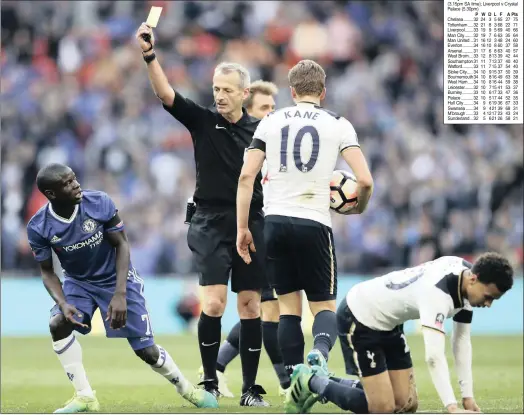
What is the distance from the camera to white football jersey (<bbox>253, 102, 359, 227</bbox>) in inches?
302

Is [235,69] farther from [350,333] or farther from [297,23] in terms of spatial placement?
[297,23]

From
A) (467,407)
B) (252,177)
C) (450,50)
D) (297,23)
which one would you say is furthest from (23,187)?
(467,407)

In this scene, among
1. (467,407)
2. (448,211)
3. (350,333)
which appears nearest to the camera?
(467,407)

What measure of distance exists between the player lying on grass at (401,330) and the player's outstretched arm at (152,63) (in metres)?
2.04

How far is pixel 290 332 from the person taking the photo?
7879mm

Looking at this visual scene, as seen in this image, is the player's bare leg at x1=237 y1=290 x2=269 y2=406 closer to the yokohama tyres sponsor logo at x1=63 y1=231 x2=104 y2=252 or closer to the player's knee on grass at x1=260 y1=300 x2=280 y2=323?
the player's knee on grass at x1=260 y1=300 x2=280 y2=323

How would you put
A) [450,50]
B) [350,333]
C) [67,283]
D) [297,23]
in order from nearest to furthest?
[350,333], [67,283], [450,50], [297,23]

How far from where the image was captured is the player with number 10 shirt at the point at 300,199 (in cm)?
767

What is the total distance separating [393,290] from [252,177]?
1.25m

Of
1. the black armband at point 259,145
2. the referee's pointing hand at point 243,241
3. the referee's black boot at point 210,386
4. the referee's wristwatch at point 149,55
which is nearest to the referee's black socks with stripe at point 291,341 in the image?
the referee's pointing hand at point 243,241

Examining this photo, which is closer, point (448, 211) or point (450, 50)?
point (450, 50)

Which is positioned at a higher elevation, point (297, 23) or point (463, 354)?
point (297, 23)

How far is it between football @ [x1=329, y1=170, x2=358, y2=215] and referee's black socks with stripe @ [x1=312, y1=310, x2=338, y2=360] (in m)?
0.75

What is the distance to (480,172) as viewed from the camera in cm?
2000
